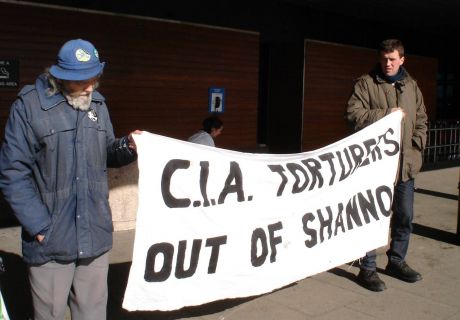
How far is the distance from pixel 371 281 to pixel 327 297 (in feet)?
1.49

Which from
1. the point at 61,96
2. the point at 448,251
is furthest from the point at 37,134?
the point at 448,251

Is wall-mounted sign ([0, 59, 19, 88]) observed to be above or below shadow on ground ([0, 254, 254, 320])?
above

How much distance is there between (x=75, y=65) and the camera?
9.39 ft

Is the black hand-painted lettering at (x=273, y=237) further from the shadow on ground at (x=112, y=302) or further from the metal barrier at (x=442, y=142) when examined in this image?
the metal barrier at (x=442, y=142)

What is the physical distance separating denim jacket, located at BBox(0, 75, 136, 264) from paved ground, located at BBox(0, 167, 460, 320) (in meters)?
1.52

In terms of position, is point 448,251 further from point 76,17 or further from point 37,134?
point 76,17

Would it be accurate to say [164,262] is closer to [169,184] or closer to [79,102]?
[169,184]

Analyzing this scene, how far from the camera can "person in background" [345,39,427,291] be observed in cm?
473

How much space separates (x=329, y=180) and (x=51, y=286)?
2309 millimetres

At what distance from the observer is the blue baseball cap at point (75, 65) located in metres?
2.85

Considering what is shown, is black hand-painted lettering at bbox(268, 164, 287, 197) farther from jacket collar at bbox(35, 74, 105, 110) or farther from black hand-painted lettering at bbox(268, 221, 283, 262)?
jacket collar at bbox(35, 74, 105, 110)

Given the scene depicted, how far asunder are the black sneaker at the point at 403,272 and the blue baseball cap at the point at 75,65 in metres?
3.50

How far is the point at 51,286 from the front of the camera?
2955 mm

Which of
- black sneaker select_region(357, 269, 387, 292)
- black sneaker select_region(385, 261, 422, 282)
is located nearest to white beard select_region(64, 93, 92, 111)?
black sneaker select_region(357, 269, 387, 292)
